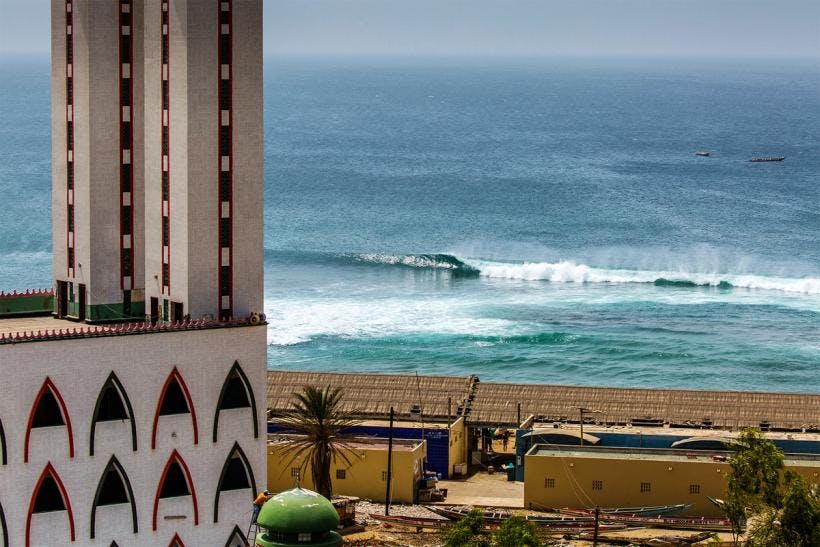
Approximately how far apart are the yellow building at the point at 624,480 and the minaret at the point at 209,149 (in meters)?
17.8

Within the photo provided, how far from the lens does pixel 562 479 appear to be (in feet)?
281

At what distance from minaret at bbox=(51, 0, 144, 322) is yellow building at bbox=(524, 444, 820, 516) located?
19.8m

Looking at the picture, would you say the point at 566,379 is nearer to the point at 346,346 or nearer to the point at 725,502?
the point at 346,346

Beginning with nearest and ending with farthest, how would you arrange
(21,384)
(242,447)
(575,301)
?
(21,384), (242,447), (575,301)

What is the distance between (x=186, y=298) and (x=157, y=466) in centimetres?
656

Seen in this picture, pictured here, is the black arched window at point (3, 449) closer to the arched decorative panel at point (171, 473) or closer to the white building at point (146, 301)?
the white building at point (146, 301)

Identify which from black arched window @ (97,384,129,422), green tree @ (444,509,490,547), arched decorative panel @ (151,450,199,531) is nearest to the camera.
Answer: green tree @ (444,509,490,547)

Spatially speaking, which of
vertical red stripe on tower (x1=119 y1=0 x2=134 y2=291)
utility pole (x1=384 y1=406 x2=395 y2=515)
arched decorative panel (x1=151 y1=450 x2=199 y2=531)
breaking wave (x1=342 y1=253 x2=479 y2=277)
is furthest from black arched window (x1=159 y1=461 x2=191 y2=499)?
breaking wave (x1=342 y1=253 x2=479 y2=277)

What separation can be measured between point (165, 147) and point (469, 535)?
66.0 feet

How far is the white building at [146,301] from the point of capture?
232 ft

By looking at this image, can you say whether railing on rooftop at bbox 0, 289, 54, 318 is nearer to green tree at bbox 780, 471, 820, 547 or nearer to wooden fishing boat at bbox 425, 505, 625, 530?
wooden fishing boat at bbox 425, 505, 625, 530

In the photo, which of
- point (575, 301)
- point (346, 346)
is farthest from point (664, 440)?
point (575, 301)

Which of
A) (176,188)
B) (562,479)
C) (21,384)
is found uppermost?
(176,188)

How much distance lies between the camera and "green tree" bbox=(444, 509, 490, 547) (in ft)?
216
